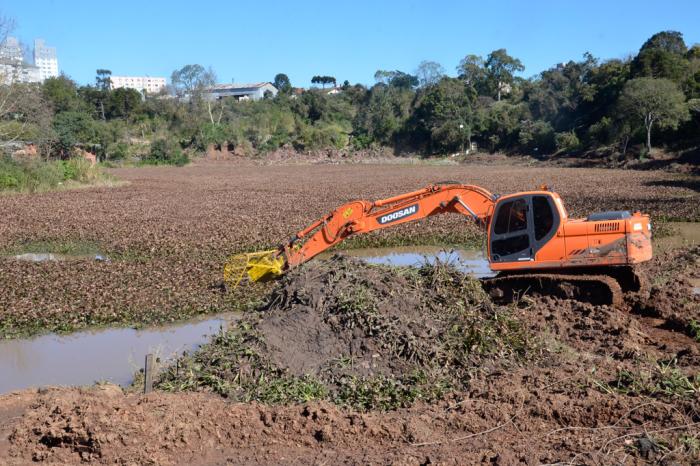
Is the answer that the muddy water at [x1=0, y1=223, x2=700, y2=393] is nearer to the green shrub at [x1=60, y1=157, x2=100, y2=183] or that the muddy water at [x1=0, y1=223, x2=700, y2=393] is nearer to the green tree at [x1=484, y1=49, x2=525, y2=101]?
the green shrub at [x1=60, y1=157, x2=100, y2=183]

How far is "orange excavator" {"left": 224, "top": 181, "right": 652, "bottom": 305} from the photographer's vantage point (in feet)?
34.3

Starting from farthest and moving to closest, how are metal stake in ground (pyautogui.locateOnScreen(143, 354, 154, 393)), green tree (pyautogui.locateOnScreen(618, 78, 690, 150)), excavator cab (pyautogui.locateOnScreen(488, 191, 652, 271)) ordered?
1. green tree (pyautogui.locateOnScreen(618, 78, 690, 150))
2. excavator cab (pyautogui.locateOnScreen(488, 191, 652, 271))
3. metal stake in ground (pyautogui.locateOnScreen(143, 354, 154, 393))

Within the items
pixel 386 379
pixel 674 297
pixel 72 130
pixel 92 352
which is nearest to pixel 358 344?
pixel 386 379

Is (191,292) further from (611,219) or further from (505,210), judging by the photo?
(611,219)

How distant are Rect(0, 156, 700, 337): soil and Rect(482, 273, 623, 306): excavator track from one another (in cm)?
525

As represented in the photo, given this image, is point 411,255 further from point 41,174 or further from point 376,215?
point 41,174

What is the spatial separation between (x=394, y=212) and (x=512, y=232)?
2060mm

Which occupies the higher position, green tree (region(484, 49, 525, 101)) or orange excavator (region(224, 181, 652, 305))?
green tree (region(484, 49, 525, 101))

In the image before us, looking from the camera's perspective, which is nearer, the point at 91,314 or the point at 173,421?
the point at 173,421

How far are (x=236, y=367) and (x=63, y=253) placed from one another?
13.2 metres

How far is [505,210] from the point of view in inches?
433

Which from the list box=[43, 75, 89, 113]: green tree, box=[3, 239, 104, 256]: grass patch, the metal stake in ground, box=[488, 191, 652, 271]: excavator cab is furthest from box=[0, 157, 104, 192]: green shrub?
the metal stake in ground

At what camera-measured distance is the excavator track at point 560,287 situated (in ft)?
34.8

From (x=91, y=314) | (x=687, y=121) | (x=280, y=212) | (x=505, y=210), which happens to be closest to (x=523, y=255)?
(x=505, y=210)
